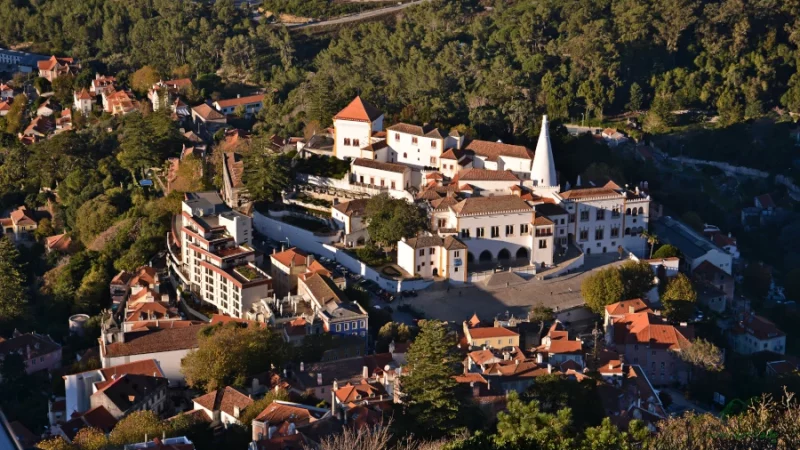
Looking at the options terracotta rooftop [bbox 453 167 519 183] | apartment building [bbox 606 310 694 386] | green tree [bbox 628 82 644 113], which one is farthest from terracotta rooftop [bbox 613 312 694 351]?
green tree [bbox 628 82 644 113]

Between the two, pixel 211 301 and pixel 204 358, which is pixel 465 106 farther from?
pixel 204 358

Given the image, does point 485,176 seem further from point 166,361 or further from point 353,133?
point 166,361

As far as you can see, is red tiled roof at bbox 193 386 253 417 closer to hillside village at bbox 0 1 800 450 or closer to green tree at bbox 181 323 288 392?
hillside village at bbox 0 1 800 450

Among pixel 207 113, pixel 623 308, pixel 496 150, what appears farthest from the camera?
pixel 207 113

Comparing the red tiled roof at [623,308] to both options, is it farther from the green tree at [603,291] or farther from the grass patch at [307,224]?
the grass patch at [307,224]

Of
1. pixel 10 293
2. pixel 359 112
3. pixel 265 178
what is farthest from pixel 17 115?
Answer: pixel 265 178

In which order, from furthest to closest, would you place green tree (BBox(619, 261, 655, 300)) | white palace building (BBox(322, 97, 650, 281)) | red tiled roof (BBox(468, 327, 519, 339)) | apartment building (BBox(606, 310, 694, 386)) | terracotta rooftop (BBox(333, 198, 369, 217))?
terracotta rooftop (BBox(333, 198, 369, 217)) < white palace building (BBox(322, 97, 650, 281)) < green tree (BBox(619, 261, 655, 300)) < apartment building (BBox(606, 310, 694, 386)) < red tiled roof (BBox(468, 327, 519, 339))
